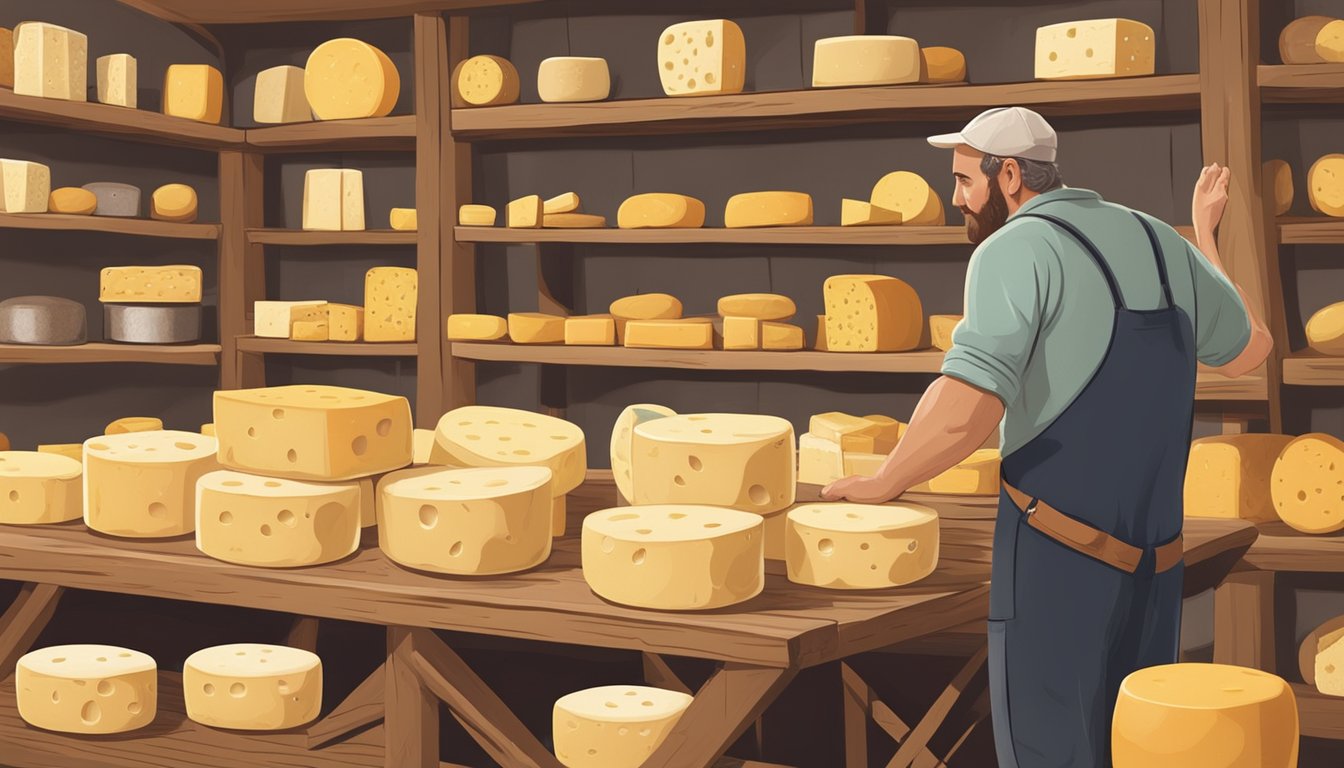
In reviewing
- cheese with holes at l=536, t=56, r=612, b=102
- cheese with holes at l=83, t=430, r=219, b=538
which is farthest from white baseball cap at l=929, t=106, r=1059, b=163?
cheese with holes at l=536, t=56, r=612, b=102

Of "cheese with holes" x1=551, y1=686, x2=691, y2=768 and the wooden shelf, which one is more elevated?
the wooden shelf

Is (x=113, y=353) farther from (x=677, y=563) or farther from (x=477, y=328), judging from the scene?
(x=677, y=563)

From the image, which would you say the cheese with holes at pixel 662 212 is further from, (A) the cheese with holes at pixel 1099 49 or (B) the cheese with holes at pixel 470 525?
(B) the cheese with holes at pixel 470 525

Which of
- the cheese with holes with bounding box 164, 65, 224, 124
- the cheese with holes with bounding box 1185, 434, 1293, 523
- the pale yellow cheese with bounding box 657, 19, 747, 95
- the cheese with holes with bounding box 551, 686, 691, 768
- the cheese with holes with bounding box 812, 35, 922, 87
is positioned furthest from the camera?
the cheese with holes with bounding box 164, 65, 224, 124

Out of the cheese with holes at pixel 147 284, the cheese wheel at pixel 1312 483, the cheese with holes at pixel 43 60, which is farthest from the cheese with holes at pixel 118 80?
the cheese wheel at pixel 1312 483

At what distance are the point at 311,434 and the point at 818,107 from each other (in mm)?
2131

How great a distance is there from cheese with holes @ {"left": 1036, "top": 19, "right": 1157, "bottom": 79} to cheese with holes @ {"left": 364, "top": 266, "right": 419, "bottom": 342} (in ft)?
7.08

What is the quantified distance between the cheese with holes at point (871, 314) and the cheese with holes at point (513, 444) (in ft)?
5.09

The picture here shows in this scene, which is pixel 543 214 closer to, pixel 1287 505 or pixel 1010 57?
pixel 1010 57

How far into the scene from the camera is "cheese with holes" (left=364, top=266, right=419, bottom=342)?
14.1 ft

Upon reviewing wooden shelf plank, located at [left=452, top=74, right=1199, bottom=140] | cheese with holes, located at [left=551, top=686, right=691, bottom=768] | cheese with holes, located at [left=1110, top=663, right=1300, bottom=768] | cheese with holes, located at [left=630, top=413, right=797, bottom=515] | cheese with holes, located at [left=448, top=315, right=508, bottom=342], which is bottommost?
cheese with holes, located at [left=551, top=686, right=691, bottom=768]

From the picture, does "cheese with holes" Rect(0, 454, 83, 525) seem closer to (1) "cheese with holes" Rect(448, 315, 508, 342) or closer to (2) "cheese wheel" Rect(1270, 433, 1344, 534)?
(1) "cheese with holes" Rect(448, 315, 508, 342)

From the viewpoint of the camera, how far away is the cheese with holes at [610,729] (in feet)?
6.73

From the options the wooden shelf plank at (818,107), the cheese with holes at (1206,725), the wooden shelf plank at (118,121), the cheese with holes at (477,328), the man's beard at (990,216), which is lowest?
the cheese with holes at (1206,725)
